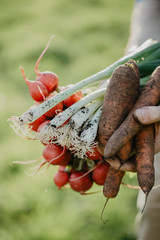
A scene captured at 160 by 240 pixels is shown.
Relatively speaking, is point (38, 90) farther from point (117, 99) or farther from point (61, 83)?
point (61, 83)

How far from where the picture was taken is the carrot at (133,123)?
1.40 m

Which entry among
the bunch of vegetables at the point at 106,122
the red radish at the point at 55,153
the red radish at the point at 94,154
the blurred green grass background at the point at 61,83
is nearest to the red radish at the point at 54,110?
the bunch of vegetables at the point at 106,122

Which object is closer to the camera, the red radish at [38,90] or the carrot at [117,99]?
the carrot at [117,99]

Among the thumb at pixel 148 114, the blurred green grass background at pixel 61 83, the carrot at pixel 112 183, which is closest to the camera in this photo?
the thumb at pixel 148 114

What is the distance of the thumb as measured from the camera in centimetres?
137

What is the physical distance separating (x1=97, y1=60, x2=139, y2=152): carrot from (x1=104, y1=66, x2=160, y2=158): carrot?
2.0 inches

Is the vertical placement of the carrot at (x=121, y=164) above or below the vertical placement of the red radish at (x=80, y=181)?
above

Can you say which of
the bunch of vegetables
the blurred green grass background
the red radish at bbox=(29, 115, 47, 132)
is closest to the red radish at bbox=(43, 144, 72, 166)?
the bunch of vegetables

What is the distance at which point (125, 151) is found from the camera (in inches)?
57.8

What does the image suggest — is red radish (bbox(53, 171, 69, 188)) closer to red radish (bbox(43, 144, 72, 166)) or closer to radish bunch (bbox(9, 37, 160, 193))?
radish bunch (bbox(9, 37, 160, 193))

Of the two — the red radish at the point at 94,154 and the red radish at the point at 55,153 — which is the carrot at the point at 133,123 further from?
the red radish at the point at 55,153

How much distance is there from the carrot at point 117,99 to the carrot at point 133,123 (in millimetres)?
52

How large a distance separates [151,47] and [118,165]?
2.50 feet

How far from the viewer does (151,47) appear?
1774mm
